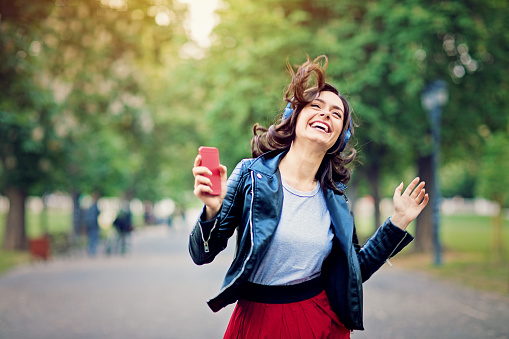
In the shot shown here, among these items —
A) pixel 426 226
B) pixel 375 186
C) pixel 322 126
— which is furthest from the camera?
pixel 375 186

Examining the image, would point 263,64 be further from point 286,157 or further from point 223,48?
point 286,157

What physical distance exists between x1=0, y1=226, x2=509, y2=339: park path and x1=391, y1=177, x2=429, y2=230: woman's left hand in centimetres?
462

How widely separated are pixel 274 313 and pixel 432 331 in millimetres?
5472

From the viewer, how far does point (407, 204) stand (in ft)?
9.29

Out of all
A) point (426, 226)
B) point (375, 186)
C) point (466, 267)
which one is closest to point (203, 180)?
point (466, 267)

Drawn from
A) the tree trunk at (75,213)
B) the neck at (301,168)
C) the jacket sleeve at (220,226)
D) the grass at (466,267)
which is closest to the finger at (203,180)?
the jacket sleeve at (220,226)

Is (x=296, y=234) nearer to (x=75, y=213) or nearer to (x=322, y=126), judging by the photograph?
(x=322, y=126)

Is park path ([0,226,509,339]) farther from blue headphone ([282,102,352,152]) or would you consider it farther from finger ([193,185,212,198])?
finger ([193,185,212,198])

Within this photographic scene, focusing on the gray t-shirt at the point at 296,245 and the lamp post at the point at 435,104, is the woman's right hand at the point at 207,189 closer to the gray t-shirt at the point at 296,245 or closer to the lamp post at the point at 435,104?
the gray t-shirt at the point at 296,245

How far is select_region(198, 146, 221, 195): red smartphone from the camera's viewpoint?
2.27m

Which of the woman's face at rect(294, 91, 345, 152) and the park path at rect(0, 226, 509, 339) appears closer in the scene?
the woman's face at rect(294, 91, 345, 152)

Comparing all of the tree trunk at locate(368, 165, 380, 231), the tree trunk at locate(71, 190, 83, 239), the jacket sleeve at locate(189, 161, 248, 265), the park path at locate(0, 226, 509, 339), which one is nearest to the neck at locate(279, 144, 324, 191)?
the jacket sleeve at locate(189, 161, 248, 265)

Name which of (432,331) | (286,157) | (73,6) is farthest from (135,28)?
(286,157)

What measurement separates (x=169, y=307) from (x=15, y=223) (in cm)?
1345
